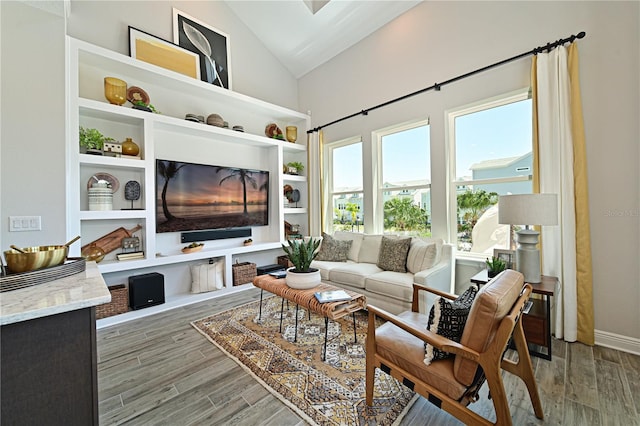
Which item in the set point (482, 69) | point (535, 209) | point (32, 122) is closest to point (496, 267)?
point (535, 209)

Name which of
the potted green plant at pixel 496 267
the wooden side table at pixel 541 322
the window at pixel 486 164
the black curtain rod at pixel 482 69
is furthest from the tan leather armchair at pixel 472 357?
the black curtain rod at pixel 482 69

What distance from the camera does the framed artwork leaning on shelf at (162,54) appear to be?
3475 mm

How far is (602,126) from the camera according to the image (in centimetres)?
235

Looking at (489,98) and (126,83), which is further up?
(126,83)

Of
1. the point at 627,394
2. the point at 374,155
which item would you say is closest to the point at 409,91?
the point at 374,155

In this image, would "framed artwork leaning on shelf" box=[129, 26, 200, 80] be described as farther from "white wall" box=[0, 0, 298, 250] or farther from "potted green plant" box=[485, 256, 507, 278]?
"potted green plant" box=[485, 256, 507, 278]

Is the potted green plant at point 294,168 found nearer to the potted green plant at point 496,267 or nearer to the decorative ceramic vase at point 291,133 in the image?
the decorative ceramic vase at point 291,133

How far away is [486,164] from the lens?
312cm

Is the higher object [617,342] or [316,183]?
[316,183]

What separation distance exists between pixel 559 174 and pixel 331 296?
7.76ft

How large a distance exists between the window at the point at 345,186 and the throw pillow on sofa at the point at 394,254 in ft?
3.42

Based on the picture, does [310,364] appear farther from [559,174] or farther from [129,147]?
[129,147]

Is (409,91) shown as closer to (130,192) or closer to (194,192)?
(194,192)

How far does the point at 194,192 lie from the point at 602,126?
457 centimetres
